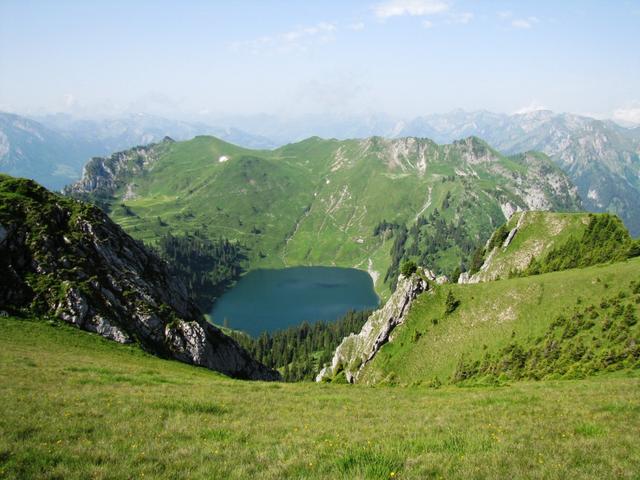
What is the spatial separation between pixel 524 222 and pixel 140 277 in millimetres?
123018

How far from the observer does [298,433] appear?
63.8ft

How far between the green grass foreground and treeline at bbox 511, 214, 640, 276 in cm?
8716

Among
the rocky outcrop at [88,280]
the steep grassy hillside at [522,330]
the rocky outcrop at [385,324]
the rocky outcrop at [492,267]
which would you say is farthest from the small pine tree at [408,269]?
the rocky outcrop at [88,280]

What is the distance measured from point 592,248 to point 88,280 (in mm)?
118498

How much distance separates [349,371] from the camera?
348 feet

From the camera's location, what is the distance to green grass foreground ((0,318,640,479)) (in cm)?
1360

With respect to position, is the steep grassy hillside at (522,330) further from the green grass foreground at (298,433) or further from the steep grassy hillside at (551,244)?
the green grass foreground at (298,433)

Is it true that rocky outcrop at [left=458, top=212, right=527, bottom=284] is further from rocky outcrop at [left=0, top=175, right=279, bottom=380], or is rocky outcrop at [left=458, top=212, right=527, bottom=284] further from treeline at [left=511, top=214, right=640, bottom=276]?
rocky outcrop at [left=0, top=175, right=279, bottom=380]

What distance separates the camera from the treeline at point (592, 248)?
10400 centimetres

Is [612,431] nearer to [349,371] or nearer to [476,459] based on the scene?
[476,459]

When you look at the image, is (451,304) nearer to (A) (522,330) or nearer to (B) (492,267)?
(A) (522,330)

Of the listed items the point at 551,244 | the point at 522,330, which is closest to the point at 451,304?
the point at 522,330

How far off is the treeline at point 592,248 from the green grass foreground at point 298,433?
87161 millimetres

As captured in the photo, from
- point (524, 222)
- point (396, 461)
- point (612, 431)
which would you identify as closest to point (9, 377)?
point (396, 461)
